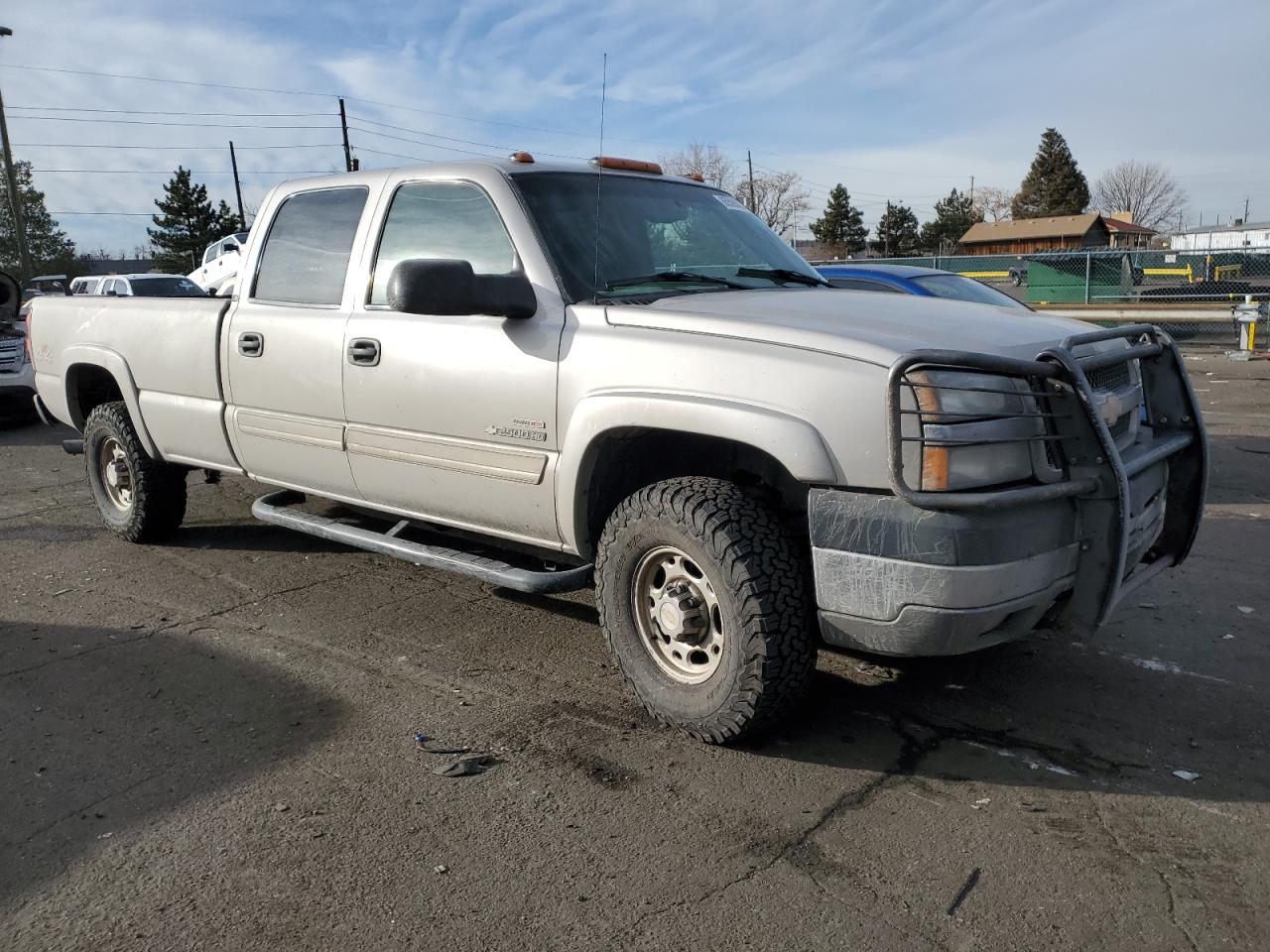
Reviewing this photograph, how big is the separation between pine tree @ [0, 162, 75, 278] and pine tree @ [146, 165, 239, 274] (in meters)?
4.89

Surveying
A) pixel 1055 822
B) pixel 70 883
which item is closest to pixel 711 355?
pixel 1055 822

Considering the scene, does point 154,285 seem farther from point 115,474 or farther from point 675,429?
point 675,429

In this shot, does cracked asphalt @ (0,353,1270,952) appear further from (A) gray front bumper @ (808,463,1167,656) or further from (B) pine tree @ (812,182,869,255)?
(B) pine tree @ (812,182,869,255)

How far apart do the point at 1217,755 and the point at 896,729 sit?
1.03 meters

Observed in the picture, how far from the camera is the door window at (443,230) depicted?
418 cm

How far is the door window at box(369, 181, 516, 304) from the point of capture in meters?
4.18

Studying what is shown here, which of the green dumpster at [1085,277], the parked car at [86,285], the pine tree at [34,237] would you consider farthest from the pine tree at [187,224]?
the green dumpster at [1085,277]

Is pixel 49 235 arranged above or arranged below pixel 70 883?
above

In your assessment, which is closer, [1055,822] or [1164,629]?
[1055,822]

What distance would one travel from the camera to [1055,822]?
120 inches

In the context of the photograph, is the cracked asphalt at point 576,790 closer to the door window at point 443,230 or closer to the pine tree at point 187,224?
the door window at point 443,230

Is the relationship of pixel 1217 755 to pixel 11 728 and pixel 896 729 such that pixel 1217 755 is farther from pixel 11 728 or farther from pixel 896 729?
pixel 11 728

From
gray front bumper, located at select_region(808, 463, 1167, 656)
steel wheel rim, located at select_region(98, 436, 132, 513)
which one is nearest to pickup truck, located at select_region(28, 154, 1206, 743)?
gray front bumper, located at select_region(808, 463, 1167, 656)

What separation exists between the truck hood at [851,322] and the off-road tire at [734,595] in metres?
0.55
